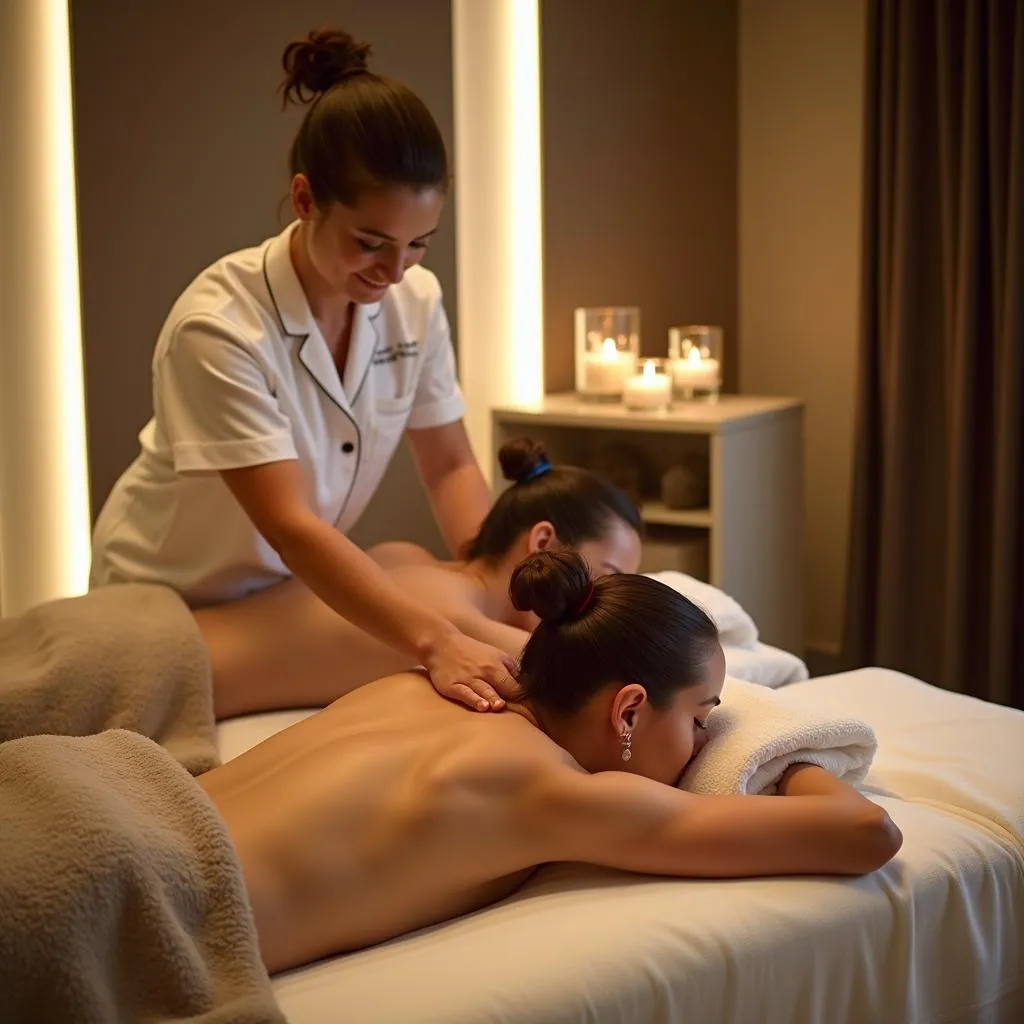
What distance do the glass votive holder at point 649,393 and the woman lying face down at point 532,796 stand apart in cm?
165

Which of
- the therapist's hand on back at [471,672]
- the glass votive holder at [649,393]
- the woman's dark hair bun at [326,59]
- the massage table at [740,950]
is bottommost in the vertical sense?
the massage table at [740,950]

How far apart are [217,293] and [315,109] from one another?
0.97ft

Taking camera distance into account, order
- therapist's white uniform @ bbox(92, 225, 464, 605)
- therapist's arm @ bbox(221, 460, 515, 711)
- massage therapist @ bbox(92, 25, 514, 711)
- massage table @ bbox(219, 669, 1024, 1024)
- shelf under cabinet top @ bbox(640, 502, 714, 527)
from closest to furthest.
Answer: massage table @ bbox(219, 669, 1024, 1024)
therapist's arm @ bbox(221, 460, 515, 711)
massage therapist @ bbox(92, 25, 514, 711)
therapist's white uniform @ bbox(92, 225, 464, 605)
shelf under cabinet top @ bbox(640, 502, 714, 527)

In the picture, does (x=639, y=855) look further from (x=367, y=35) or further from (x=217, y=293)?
(x=367, y=35)

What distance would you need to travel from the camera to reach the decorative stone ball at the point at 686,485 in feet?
10.7

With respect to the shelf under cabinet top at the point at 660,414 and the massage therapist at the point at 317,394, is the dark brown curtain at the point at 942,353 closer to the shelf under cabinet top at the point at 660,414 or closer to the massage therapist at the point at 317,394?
the shelf under cabinet top at the point at 660,414

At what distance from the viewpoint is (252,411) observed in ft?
6.60

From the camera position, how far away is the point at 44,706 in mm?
1886

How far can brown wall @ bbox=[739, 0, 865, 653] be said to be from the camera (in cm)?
360

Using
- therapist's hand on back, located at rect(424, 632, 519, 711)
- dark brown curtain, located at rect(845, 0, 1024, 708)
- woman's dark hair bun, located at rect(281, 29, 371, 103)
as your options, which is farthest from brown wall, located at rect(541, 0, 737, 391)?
therapist's hand on back, located at rect(424, 632, 519, 711)

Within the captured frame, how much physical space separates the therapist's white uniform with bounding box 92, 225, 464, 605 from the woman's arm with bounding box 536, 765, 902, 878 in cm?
78

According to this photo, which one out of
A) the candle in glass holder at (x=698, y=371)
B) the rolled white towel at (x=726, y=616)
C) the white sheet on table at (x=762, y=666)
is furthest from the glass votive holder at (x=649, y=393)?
the white sheet on table at (x=762, y=666)

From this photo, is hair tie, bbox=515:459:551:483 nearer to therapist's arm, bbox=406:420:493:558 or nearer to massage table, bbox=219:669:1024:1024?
therapist's arm, bbox=406:420:493:558

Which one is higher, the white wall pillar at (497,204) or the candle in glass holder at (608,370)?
the white wall pillar at (497,204)
